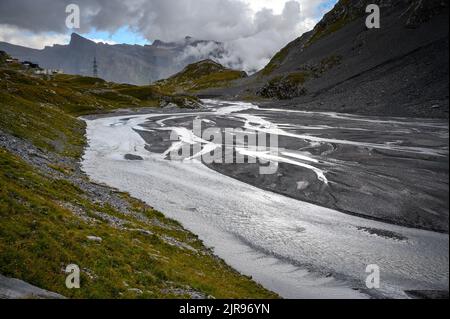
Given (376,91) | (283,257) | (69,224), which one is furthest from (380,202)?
(376,91)

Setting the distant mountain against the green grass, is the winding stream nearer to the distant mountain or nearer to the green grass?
the green grass

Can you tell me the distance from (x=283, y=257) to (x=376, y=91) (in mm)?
103742

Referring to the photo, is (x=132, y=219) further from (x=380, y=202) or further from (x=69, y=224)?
(x=380, y=202)

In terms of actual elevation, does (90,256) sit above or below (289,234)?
above

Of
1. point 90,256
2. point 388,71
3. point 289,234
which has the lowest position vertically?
point 289,234

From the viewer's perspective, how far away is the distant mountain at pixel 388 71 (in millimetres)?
95812

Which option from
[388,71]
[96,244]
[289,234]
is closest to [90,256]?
[96,244]

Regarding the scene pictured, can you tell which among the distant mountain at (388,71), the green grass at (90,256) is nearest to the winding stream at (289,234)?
the green grass at (90,256)

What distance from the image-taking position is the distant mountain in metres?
95.8

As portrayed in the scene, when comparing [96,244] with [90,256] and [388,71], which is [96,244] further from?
[388,71]

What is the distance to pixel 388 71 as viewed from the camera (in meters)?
127

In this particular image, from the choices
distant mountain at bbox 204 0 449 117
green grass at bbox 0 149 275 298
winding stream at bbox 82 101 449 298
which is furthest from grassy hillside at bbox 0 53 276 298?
distant mountain at bbox 204 0 449 117
